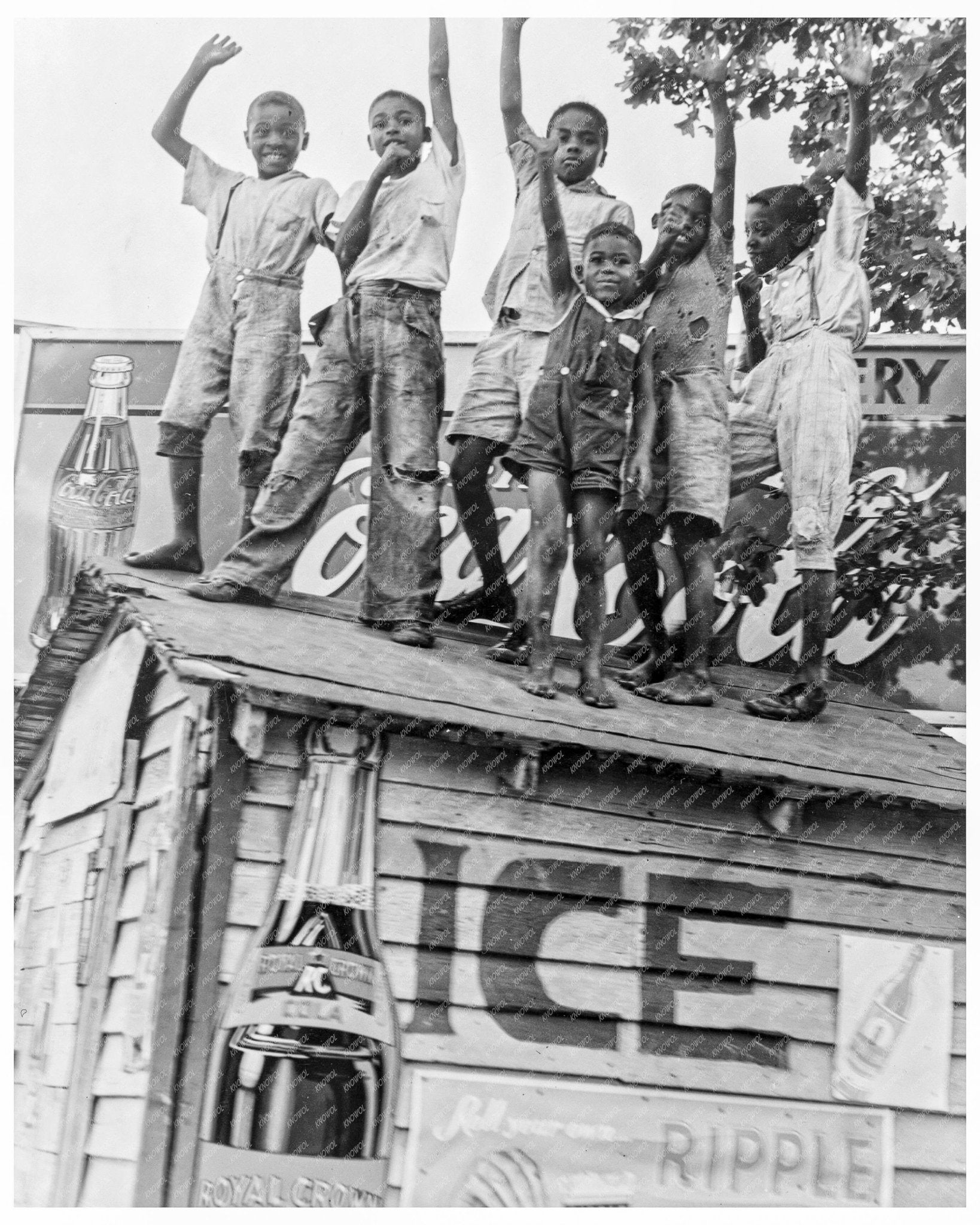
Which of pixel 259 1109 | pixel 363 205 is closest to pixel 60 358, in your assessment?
pixel 363 205

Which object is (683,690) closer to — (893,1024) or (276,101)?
(893,1024)

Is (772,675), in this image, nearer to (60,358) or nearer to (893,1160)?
(893,1160)

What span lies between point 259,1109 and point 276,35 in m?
4.12

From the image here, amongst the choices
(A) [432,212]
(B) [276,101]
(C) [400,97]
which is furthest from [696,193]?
(B) [276,101]

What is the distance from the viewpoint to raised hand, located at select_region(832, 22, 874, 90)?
17.6 feet

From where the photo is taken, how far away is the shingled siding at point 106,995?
4055mm

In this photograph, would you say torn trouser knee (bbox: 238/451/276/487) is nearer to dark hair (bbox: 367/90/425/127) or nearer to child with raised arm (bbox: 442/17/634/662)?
child with raised arm (bbox: 442/17/634/662)

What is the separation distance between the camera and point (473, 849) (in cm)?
433

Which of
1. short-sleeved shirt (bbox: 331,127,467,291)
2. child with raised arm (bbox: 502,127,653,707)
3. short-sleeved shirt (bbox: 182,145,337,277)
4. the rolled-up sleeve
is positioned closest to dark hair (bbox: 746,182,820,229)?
the rolled-up sleeve

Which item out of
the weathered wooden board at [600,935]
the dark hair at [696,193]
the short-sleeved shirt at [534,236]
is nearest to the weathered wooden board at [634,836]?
the weathered wooden board at [600,935]

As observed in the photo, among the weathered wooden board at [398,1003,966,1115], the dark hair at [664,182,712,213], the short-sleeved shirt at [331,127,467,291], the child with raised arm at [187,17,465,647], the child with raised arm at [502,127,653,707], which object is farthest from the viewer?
the dark hair at [664,182,712,213]

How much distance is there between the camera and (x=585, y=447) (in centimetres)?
494

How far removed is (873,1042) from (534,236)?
3384mm

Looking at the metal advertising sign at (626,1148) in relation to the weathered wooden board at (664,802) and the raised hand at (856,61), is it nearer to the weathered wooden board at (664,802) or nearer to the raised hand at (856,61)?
the weathered wooden board at (664,802)
